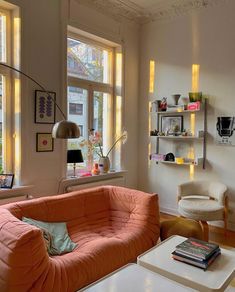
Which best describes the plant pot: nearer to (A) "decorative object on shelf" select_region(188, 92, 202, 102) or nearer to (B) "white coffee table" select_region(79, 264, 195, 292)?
(A) "decorative object on shelf" select_region(188, 92, 202, 102)

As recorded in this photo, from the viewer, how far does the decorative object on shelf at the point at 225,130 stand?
384 cm

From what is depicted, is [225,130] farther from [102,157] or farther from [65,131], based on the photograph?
[65,131]

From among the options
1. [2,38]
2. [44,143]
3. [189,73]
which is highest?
[2,38]

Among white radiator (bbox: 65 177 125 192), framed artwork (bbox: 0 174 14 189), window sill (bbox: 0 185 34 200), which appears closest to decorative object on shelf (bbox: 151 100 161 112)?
white radiator (bbox: 65 177 125 192)

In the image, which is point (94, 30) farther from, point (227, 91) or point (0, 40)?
point (227, 91)

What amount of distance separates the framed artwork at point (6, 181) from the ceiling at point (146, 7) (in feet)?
8.43

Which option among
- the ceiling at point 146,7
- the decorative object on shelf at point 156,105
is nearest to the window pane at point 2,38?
the ceiling at point 146,7

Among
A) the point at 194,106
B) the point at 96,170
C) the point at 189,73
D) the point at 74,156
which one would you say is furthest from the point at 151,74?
the point at 74,156

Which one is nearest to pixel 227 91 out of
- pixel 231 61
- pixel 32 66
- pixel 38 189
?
pixel 231 61

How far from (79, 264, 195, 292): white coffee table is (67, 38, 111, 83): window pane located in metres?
2.93

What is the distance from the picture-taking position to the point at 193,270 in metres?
1.89

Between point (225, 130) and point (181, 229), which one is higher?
point (225, 130)

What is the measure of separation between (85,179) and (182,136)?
1.63 m

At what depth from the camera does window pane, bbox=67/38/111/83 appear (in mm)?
3982
